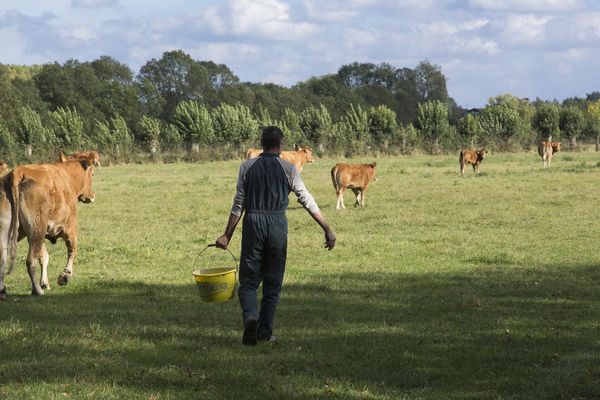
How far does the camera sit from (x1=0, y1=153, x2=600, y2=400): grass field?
21.9ft

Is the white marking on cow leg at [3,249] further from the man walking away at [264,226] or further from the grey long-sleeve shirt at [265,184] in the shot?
the grey long-sleeve shirt at [265,184]

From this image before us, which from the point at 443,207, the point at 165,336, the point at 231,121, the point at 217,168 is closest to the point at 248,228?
the point at 165,336

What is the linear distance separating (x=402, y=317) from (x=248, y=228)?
267cm

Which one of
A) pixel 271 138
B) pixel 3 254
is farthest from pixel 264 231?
pixel 3 254

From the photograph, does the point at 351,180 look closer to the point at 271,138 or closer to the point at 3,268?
the point at 3,268

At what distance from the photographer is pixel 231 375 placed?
6.84 metres

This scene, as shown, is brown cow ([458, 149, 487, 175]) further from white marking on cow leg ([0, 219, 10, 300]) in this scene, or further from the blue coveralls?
the blue coveralls

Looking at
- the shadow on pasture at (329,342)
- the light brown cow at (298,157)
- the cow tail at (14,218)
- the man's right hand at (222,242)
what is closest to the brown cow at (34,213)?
the cow tail at (14,218)

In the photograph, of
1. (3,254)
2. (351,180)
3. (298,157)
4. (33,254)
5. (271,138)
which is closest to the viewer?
(271,138)

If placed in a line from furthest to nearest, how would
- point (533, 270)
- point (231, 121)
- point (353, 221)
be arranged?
1. point (231, 121)
2. point (353, 221)
3. point (533, 270)

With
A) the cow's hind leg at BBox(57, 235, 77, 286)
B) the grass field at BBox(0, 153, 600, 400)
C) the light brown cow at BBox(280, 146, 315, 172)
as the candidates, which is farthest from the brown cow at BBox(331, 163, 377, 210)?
the cow's hind leg at BBox(57, 235, 77, 286)

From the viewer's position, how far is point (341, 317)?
9609 millimetres

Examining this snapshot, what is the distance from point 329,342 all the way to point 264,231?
1.35 metres

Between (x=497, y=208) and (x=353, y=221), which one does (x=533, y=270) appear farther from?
(x=497, y=208)
